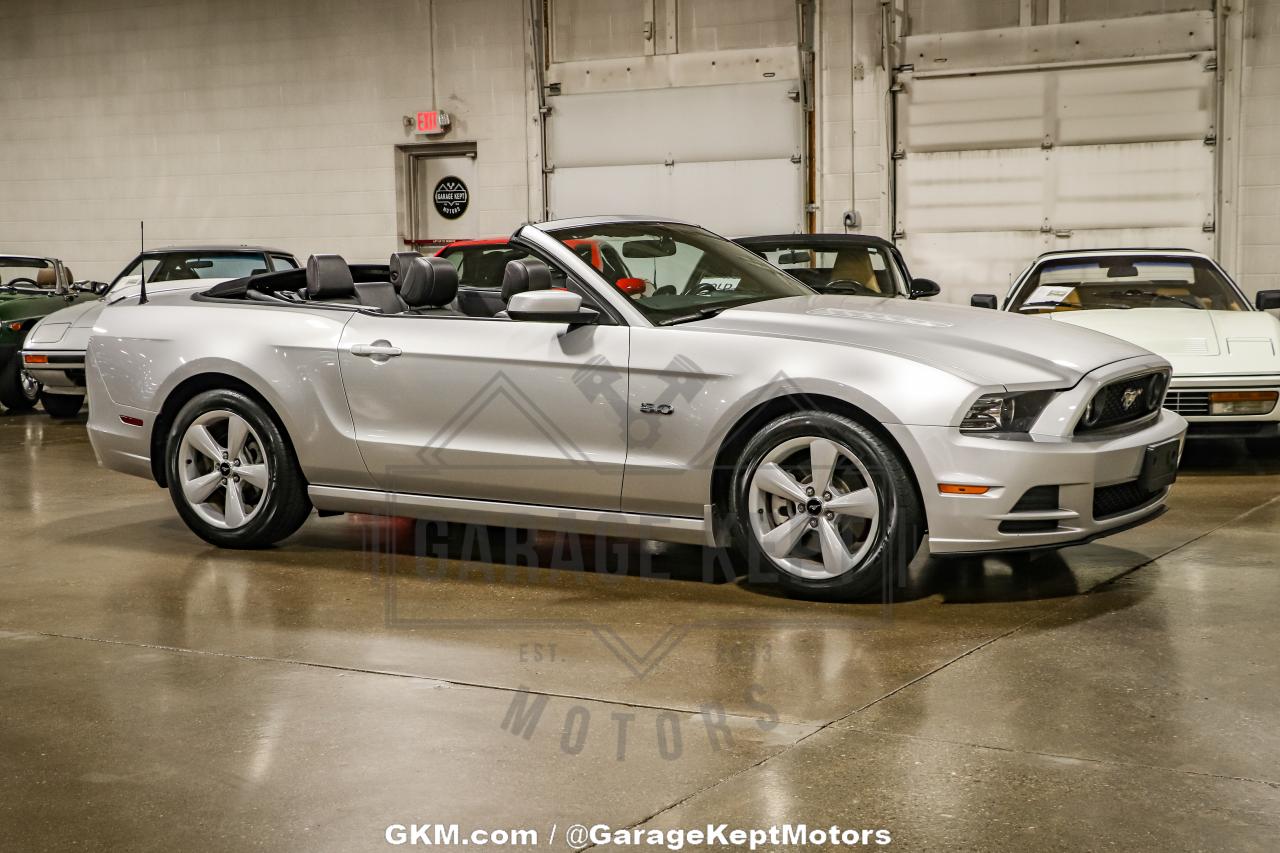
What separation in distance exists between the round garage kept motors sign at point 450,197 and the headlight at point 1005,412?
13.5m

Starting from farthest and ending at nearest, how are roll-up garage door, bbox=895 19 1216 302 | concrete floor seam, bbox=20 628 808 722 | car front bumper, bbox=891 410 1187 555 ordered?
roll-up garage door, bbox=895 19 1216 302, car front bumper, bbox=891 410 1187 555, concrete floor seam, bbox=20 628 808 722

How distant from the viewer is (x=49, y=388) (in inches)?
459

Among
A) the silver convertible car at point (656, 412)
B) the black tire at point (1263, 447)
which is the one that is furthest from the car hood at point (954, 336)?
the black tire at point (1263, 447)

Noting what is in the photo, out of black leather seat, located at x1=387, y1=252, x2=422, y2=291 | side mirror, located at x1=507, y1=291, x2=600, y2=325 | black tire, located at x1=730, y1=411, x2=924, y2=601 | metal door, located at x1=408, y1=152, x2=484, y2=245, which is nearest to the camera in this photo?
black tire, located at x1=730, y1=411, x2=924, y2=601

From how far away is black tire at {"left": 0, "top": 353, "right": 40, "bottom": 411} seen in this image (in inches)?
502

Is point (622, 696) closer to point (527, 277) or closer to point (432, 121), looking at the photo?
point (527, 277)

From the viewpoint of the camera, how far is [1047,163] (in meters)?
14.4

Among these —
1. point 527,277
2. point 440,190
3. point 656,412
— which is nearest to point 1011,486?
point 656,412

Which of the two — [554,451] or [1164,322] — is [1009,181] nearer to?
[1164,322]

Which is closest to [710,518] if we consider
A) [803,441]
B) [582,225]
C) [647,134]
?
[803,441]

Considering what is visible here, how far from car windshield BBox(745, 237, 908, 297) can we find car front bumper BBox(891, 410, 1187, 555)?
4.95m

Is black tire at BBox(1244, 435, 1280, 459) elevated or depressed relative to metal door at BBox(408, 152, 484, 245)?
depressed

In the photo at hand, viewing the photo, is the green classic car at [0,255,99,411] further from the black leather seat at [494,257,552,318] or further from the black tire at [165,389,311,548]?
the black leather seat at [494,257,552,318]

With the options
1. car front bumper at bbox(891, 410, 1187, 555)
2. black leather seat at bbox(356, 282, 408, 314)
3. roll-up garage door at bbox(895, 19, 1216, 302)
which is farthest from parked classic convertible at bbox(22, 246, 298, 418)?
car front bumper at bbox(891, 410, 1187, 555)
